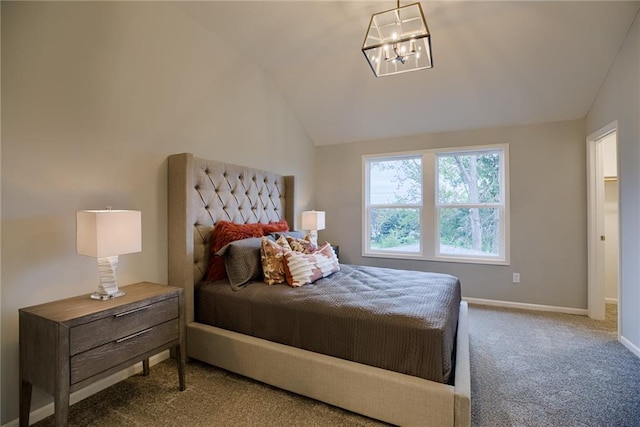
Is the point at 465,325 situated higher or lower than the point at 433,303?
lower

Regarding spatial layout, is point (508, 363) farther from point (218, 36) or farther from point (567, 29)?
point (218, 36)

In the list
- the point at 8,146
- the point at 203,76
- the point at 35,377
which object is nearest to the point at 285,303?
the point at 35,377

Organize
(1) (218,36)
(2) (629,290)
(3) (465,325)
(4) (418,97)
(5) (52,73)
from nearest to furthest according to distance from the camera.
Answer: (5) (52,73) → (3) (465,325) → (2) (629,290) → (1) (218,36) → (4) (418,97)

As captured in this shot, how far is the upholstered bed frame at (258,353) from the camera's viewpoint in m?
1.54

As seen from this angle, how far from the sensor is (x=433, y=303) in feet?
6.14

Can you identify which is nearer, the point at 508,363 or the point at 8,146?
the point at 8,146

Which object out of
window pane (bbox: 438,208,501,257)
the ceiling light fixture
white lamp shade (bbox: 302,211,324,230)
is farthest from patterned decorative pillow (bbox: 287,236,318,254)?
window pane (bbox: 438,208,501,257)

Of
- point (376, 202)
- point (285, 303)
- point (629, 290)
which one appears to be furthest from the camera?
point (376, 202)

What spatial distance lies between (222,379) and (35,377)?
103 cm

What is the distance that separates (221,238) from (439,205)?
2.94 meters

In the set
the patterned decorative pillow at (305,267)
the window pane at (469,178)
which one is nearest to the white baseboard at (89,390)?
the patterned decorative pillow at (305,267)

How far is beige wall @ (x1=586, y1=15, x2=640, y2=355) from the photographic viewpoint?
2488 millimetres

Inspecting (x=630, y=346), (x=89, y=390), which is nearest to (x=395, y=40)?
(x=89, y=390)

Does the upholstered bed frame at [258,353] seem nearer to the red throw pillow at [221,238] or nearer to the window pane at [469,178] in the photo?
the red throw pillow at [221,238]
